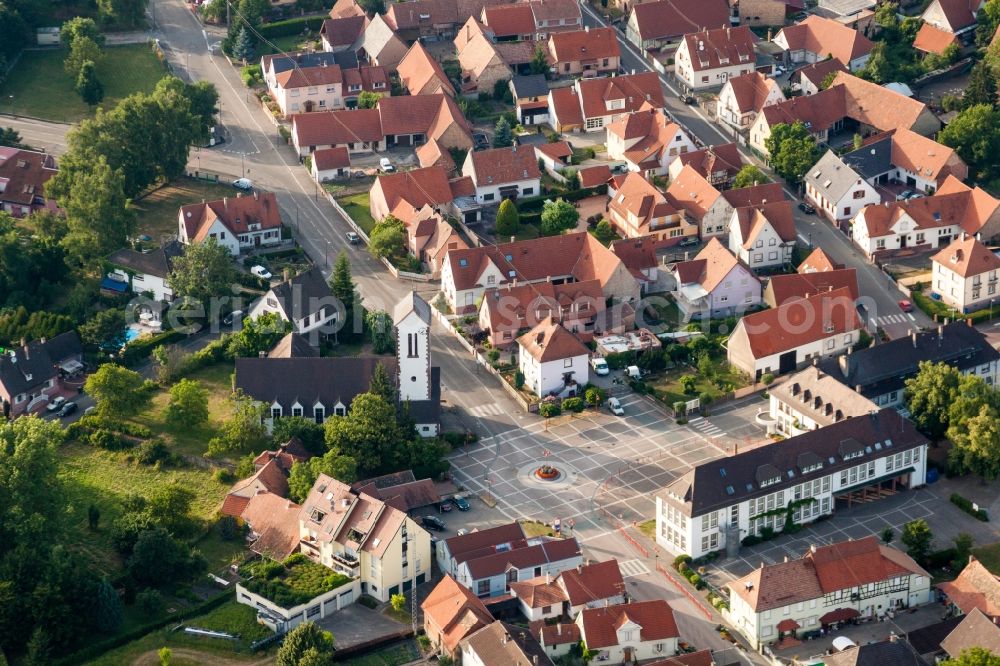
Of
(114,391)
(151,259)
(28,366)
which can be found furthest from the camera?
(151,259)

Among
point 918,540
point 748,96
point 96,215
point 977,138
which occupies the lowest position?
point 918,540

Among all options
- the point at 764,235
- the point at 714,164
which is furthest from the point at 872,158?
the point at 764,235

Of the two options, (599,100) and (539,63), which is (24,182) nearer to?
(539,63)

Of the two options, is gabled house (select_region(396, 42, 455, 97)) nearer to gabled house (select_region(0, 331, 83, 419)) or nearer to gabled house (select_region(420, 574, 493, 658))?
gabled house (select_region(0, 331, 83, 419))

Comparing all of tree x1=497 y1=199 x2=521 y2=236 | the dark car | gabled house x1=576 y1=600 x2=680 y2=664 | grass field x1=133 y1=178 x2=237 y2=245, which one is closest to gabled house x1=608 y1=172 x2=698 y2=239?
tree x1=497 y1=199 x2=521 y2=236

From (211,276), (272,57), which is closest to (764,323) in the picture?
(211,276)

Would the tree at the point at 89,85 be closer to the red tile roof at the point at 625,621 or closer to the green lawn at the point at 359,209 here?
the green lawn at the point at 359,209
